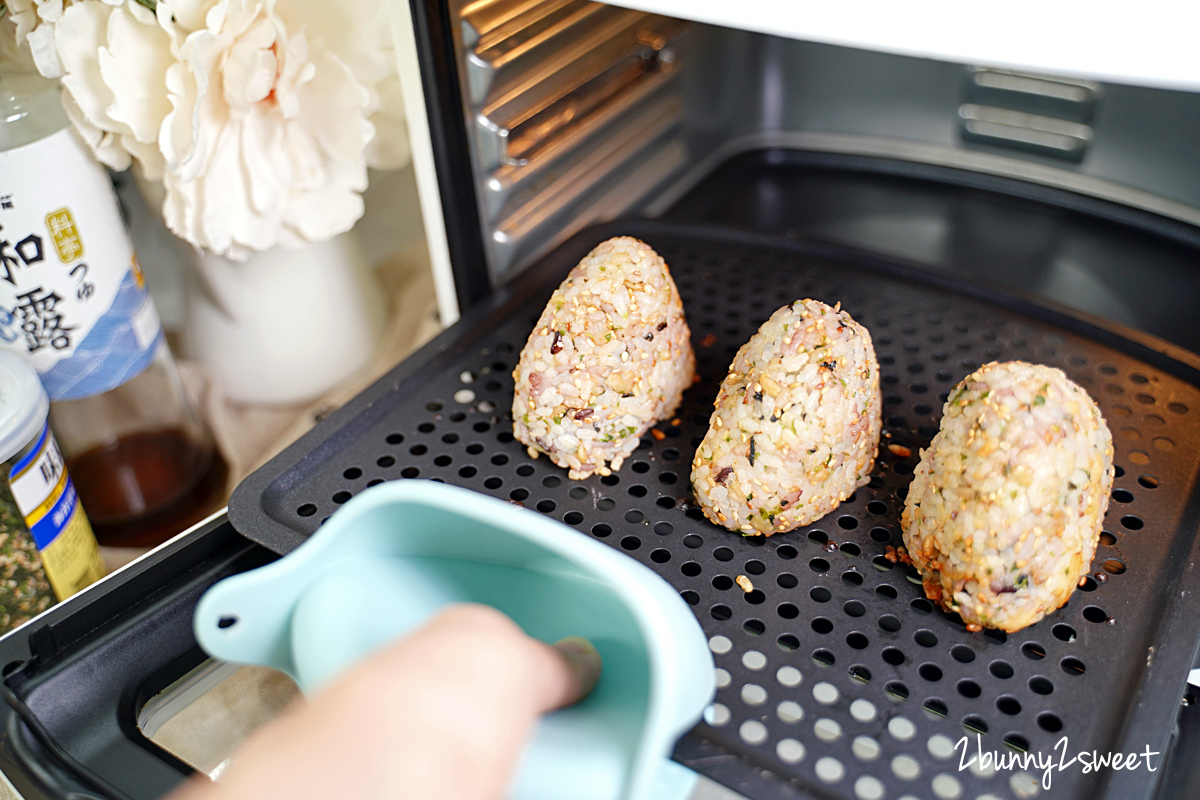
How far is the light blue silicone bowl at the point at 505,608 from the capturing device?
0.42 metres

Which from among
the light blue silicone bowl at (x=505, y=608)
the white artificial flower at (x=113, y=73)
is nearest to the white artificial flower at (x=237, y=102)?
the white artificial flower at (x=113, y=73)

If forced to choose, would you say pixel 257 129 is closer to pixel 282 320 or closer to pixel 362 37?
pixel 362 37

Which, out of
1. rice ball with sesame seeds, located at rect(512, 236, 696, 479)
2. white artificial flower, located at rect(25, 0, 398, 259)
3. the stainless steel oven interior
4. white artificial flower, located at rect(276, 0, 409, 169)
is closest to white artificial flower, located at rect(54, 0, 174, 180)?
white artificial flower, located at rect(25, 0, 398, 259)

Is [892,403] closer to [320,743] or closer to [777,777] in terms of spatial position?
[777,777]

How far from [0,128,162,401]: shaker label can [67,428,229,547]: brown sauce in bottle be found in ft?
0.33

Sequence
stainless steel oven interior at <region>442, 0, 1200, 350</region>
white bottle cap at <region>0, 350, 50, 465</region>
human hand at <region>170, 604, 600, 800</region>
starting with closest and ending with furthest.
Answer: human hand at <region>170, 604, 600, 800</region>, white bottle cap at <region>0, 350, 50, 465</region>, stainless steel oven interior at <region>442, 0, 1200, 350</region>

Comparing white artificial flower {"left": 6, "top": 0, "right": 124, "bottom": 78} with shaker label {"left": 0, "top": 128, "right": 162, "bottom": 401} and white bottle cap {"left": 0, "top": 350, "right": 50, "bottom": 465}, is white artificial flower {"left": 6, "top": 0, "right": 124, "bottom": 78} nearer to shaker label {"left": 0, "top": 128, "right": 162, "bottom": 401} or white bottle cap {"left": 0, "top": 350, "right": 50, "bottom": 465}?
shaker label {"left": 0, "top": 128, "right": 162, "bottom": 401}

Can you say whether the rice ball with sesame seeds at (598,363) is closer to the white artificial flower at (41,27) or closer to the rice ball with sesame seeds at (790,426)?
the rice ball with sesame seeds at (790,426)

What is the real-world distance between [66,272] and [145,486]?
238mm

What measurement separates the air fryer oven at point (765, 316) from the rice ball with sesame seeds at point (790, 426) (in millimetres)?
32

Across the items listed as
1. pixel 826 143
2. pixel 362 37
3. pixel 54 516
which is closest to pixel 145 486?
pixel 54 516

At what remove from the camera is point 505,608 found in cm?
52

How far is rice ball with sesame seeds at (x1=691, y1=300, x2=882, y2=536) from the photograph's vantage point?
577mm

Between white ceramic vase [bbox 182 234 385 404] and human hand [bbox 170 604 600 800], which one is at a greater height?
human hand [bbox 170 604 600 800]
